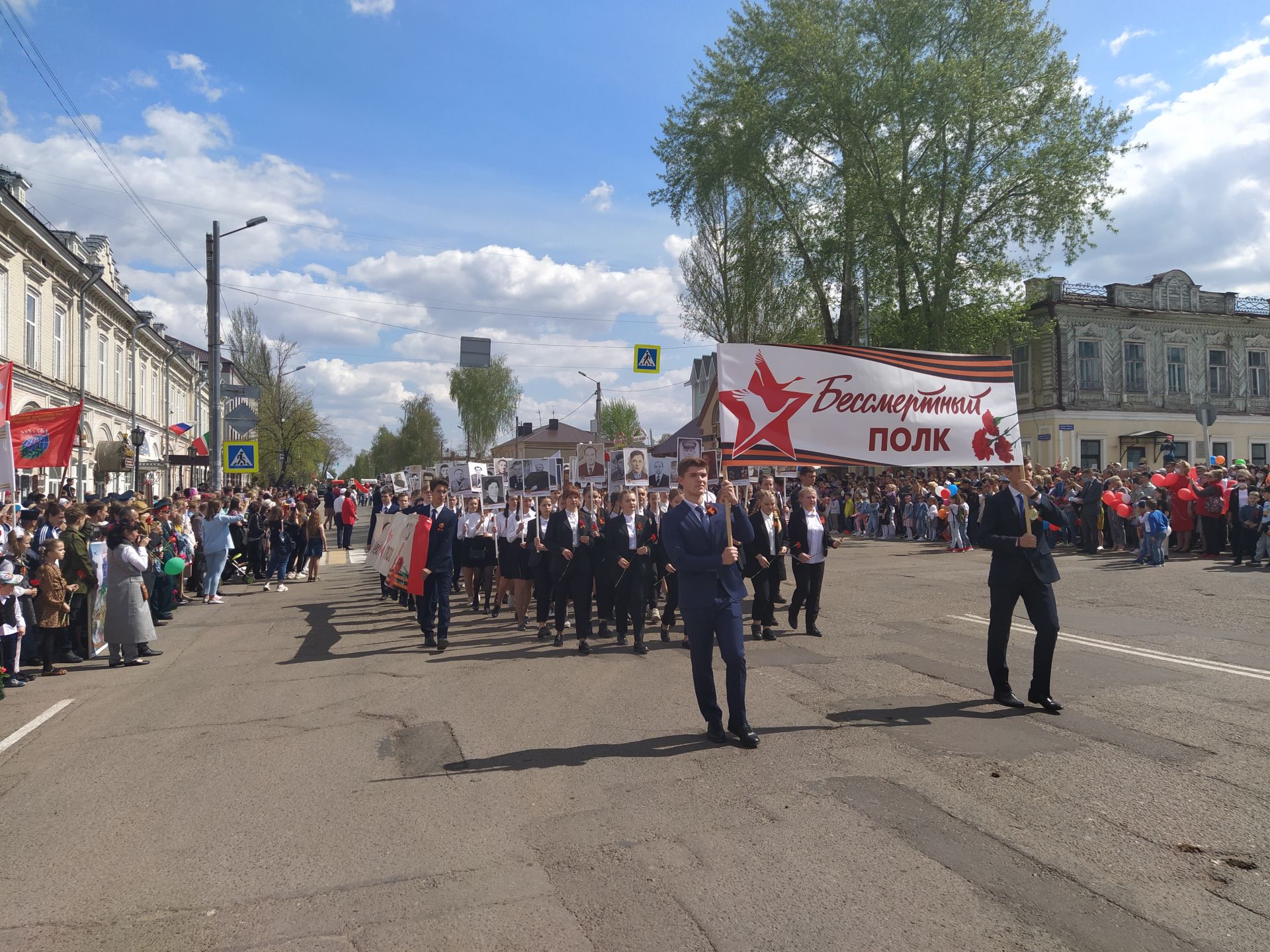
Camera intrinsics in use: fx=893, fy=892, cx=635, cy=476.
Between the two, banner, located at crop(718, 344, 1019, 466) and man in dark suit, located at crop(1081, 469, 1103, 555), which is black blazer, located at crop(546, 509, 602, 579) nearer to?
banner, located at crop(718, 344, 1019, 466)

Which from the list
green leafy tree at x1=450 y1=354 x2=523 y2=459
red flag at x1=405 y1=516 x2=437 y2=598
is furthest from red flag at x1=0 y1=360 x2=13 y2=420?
green leafy tree at x1=450 y1=354 x2=523 y2=459

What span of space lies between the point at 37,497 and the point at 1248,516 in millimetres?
23295

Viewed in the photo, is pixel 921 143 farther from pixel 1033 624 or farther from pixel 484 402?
pixel 484 402

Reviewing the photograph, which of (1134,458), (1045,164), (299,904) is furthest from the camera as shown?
→ (1134,458)

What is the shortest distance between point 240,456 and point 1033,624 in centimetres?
2044

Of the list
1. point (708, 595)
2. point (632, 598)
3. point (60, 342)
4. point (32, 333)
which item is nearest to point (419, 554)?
point (632, 598)

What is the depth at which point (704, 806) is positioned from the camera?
16.4 ft

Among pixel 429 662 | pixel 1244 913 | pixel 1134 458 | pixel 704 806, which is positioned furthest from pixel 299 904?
pixel 1134 458

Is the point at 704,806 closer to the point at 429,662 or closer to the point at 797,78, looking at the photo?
the point at 429,662

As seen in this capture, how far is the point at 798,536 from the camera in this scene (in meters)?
10.7

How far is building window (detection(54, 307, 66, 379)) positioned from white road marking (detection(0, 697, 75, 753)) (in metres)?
26.7

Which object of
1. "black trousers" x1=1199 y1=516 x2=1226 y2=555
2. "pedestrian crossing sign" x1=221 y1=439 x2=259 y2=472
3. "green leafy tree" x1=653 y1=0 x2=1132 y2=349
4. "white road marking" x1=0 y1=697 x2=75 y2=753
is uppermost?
"green leafy tree" x1=653 y1=0 x2=1132 y2=349

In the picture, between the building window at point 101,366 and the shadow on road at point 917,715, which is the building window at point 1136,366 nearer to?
the shadow on road at point 917,715

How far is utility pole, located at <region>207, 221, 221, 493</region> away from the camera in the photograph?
75.6 ft
